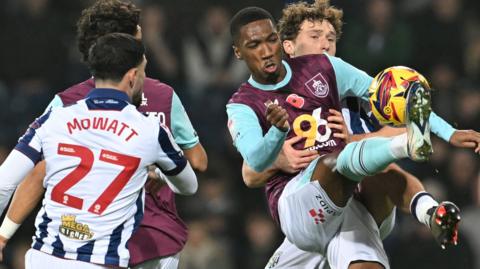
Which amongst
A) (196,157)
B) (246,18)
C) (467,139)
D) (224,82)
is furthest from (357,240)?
(224,82)

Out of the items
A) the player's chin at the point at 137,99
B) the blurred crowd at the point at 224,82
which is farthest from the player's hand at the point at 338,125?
the blurred crowd at the point at 224,82

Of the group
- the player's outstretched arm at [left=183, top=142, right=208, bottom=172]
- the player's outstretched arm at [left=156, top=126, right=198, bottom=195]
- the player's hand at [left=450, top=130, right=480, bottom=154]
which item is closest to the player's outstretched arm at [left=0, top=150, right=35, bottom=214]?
the player's outstretched arm at [left=156, top=126, right=198, bottom=195]

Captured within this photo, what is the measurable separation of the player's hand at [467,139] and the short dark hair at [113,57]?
1.44 meters

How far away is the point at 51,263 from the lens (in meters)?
4.05

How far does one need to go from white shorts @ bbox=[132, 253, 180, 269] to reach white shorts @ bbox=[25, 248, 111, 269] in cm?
56

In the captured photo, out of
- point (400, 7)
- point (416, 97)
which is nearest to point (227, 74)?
point (400, 7)

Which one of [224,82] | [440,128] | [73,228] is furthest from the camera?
[224,82]

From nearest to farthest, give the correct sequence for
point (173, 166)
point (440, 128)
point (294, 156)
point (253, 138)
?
point (173, 166)
point (440, 128)
point (253, 138)
point (294, 156)

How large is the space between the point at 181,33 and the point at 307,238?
14.9 feet

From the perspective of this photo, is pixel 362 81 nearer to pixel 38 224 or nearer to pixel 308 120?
pixel 308 120

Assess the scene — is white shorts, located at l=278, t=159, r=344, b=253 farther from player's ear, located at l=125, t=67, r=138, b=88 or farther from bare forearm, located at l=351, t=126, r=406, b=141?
player's ear, located at l=125, t=67, r=138, b=88

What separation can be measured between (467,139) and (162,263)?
1459 mm

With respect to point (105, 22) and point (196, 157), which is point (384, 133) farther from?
point (105, 22)

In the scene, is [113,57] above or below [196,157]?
above
